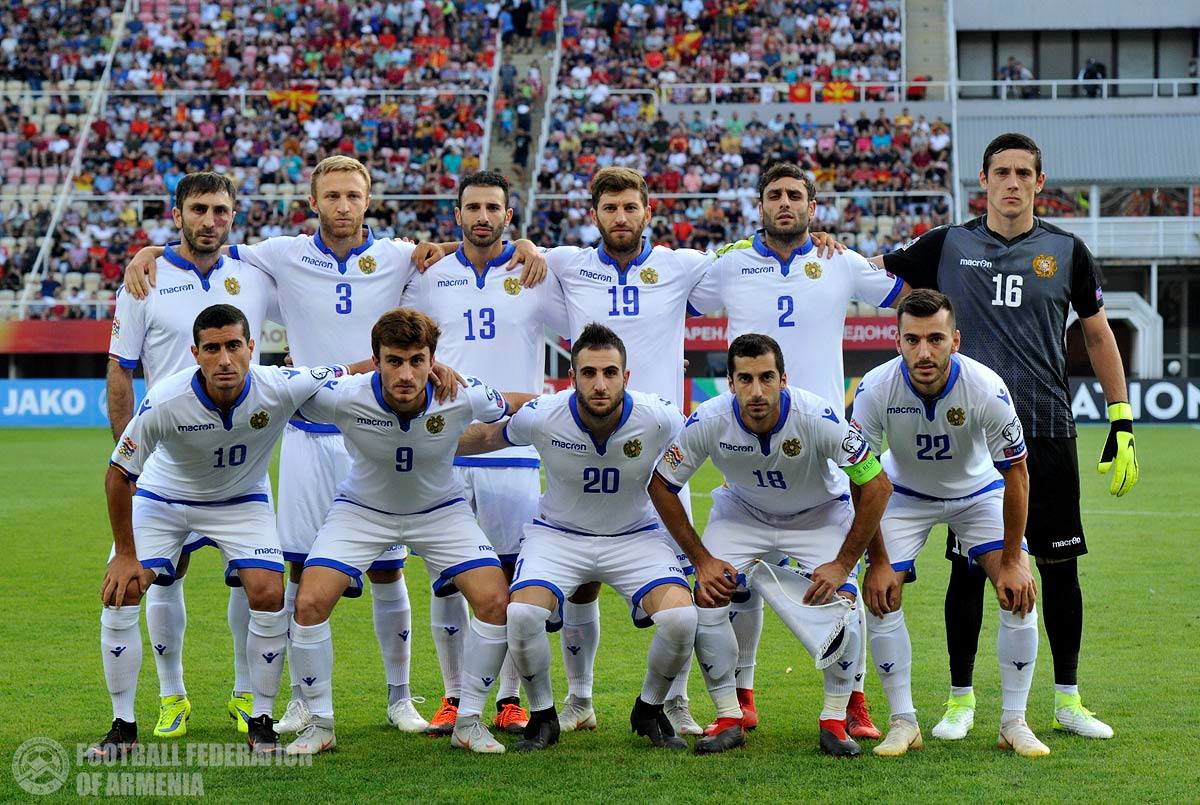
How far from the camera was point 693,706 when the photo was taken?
675 centimetres

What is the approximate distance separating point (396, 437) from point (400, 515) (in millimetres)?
384

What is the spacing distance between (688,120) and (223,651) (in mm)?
26854

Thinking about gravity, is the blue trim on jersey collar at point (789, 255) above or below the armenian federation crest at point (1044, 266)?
above

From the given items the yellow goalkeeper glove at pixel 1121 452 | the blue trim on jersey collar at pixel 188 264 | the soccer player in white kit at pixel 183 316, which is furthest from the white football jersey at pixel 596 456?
the yellow goalkeeper glove at pixel 1121 452

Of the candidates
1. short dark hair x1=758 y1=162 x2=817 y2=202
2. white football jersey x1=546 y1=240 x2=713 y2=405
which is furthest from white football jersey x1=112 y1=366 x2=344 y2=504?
short dark hair x1=758 y1=162 x2=817 y2=202

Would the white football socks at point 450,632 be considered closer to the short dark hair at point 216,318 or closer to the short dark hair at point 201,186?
the short dark hair at point 216,318

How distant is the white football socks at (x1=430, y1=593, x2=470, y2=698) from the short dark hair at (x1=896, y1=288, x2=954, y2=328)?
2522 mm

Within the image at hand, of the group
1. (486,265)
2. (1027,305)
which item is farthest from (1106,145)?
(486,265)

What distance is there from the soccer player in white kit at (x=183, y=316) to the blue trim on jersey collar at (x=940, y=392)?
298 cm

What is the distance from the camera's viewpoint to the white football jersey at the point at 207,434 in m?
5.88

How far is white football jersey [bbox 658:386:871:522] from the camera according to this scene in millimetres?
5883

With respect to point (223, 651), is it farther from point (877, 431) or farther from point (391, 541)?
point (877, 431)

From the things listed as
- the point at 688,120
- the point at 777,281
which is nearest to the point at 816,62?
the point at 688,120

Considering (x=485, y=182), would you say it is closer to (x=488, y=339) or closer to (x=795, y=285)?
(x=488, y=339)
